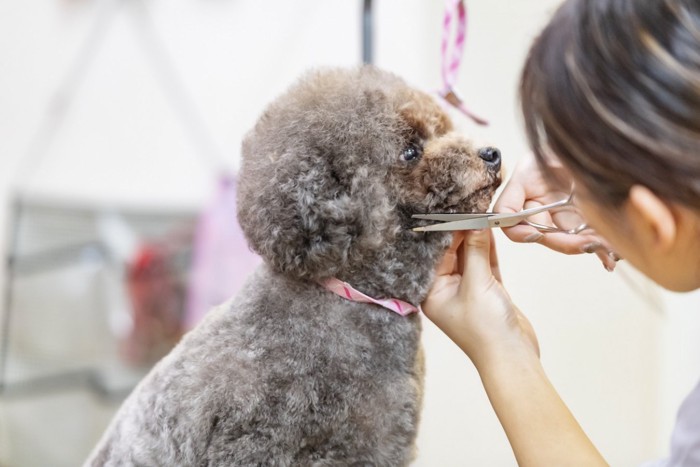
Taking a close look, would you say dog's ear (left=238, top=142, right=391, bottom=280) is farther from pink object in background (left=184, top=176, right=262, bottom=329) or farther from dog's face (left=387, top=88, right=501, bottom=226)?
pink object in background (left=184, top=176, right=262, bottom=329)

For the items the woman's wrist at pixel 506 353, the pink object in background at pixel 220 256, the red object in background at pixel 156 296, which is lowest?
the red object in background at pixel 156 296

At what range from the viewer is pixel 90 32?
179 cm

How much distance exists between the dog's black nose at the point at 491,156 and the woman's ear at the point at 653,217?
165mm

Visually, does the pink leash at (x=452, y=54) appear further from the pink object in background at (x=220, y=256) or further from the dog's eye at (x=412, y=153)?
the pink object in background at (x=220, y=256)

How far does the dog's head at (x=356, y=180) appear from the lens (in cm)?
61

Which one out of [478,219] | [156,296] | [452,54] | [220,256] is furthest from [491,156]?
[156,296]

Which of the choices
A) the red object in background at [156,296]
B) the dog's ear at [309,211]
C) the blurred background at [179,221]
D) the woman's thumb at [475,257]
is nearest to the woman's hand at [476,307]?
the woman's thumb at [475,257]

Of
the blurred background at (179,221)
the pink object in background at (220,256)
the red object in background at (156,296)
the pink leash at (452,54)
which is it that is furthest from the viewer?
the red object in background at (156,296)

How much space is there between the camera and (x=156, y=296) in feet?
5.26

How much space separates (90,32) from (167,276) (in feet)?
2.25

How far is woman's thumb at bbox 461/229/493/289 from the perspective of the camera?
2.27ft

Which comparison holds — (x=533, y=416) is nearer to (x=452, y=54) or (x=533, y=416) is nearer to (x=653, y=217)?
(x=653, y=217)

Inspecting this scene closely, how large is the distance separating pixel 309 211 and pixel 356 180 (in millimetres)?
52

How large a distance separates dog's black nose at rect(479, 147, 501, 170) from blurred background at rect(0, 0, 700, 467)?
51cm
